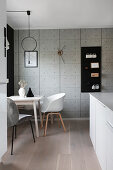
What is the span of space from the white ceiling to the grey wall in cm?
23

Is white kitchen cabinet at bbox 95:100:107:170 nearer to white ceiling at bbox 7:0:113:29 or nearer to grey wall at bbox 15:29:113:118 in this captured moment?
white ceiling at bbox 7:0:113:29

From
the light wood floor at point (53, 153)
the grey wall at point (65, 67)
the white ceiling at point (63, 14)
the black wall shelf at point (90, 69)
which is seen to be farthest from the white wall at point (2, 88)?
the black wall shelf at point (90, 69)

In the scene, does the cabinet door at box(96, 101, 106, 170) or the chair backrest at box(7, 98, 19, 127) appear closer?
the cabinet door at box(96, 101, 106, 170)

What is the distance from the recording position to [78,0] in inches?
138

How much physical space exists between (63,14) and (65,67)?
57.6 inches

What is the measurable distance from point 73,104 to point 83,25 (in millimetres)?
2074

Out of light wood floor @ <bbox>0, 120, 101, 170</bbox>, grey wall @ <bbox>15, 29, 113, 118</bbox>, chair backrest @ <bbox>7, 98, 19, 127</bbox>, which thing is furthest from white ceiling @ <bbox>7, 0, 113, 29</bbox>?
light wood floor @ <bbox>0, 120, 101, 170</bbox>

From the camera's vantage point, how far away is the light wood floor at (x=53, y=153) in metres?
2.38

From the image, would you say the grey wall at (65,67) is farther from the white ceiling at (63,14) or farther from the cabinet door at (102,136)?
the cabinet door at (102,136)

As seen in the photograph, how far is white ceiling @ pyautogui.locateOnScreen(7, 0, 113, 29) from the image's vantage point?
3.64m

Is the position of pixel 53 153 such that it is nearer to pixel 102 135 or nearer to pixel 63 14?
pixel 102 135

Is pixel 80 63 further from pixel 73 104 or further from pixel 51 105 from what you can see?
pixel 51 105

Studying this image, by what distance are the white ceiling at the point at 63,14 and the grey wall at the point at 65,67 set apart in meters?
0.23

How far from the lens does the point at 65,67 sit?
525cm
